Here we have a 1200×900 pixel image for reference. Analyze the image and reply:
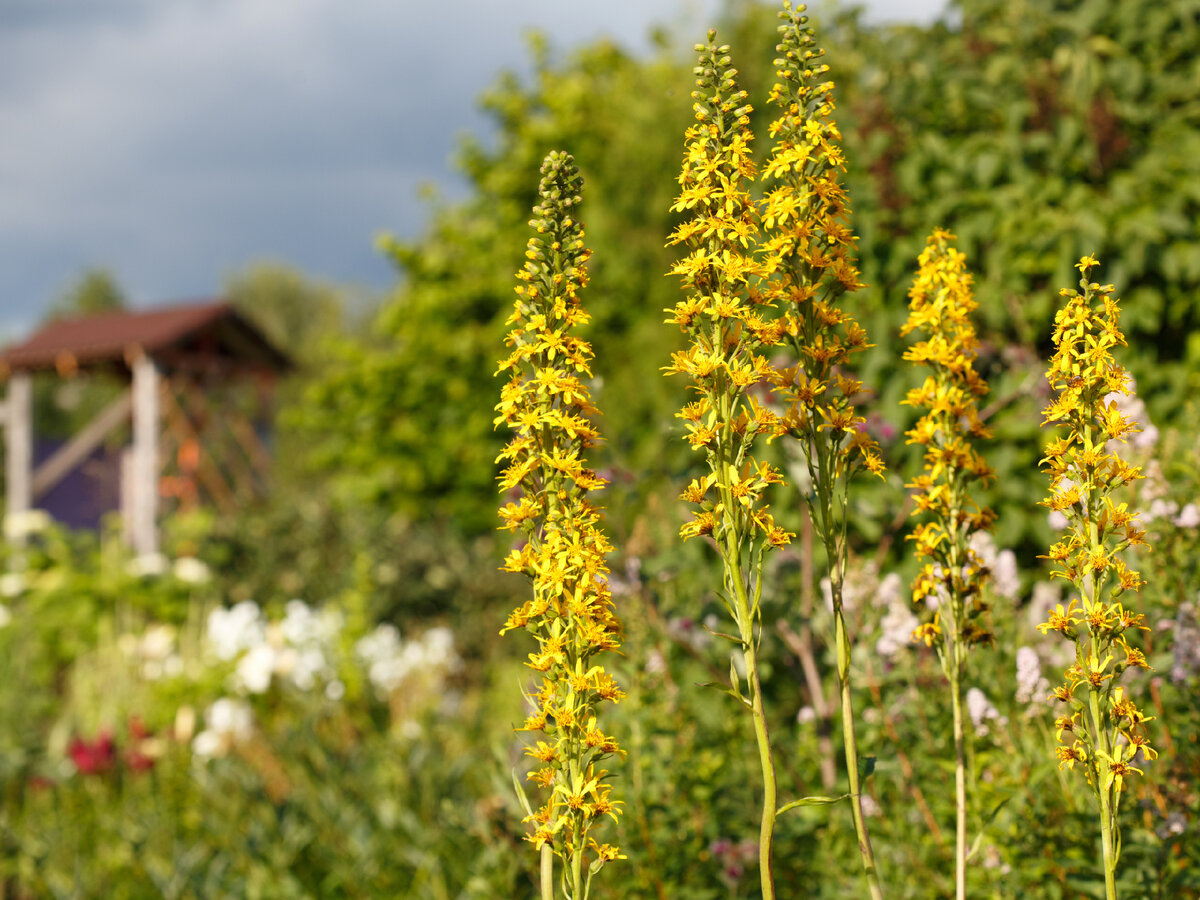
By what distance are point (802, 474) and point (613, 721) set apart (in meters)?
1.00

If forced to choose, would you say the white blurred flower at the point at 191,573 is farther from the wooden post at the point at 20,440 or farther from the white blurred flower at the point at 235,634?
the wooden post at the point at 20,440

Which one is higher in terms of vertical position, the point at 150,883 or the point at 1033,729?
the point at 1033,729

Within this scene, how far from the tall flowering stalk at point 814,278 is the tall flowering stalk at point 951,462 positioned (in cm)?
14

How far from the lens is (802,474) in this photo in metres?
3.28

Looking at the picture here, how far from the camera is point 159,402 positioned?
34.7ft

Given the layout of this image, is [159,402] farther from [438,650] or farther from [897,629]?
[897,629]

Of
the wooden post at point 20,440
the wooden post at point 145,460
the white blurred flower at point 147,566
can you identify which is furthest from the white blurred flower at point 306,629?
the wooden post at point 20,440

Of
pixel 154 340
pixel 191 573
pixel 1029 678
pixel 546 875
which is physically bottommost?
pixel 546 875

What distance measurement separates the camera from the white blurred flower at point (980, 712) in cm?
233

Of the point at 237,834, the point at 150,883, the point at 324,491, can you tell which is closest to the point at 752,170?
the point at 237,834

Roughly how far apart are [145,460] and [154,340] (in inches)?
48.5

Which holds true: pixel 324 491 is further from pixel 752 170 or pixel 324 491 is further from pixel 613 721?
pixel 752 170

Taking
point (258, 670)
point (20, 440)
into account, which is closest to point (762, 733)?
point (258, 670)

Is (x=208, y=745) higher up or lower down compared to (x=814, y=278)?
lower down
